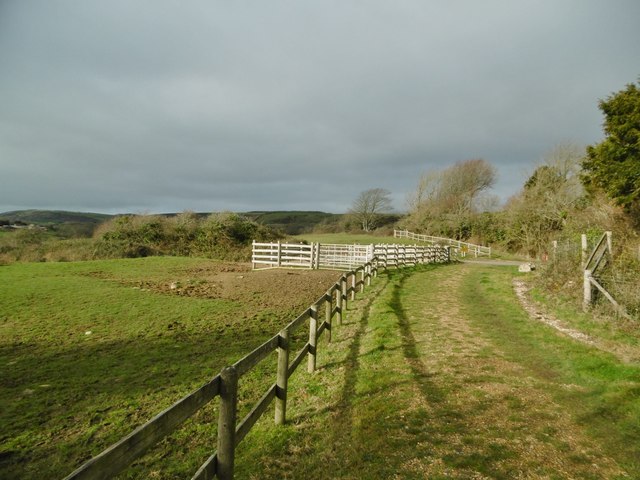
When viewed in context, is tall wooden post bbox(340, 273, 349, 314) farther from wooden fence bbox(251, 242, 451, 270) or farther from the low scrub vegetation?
the low scrub vegetation

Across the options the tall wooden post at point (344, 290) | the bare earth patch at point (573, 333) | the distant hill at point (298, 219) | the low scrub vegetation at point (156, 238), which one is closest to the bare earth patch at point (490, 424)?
the bare earth patch at point (573, 333)

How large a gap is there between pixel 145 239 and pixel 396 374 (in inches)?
1196

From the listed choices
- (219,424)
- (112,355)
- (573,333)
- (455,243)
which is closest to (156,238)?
(112,355)

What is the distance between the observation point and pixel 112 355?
6973 mm

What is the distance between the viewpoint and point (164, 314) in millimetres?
10188

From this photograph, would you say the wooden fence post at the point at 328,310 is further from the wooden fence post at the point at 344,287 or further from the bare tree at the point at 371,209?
the bare tree at the point at 371,209

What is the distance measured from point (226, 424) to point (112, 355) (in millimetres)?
5412

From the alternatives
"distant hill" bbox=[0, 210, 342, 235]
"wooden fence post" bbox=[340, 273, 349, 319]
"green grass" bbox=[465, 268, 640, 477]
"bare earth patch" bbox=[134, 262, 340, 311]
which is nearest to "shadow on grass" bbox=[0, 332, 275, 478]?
"wooden fence post" bbox=[340, 273, 349, 319]

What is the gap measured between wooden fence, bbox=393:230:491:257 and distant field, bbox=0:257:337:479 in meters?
26.6

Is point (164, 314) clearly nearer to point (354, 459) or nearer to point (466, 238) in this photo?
point (354, 459)

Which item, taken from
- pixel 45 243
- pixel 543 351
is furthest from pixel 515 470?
pixel 45 243

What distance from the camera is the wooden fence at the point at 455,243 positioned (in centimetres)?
3683

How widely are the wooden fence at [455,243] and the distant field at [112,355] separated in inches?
1047

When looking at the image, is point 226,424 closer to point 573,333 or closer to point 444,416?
point 444,416
